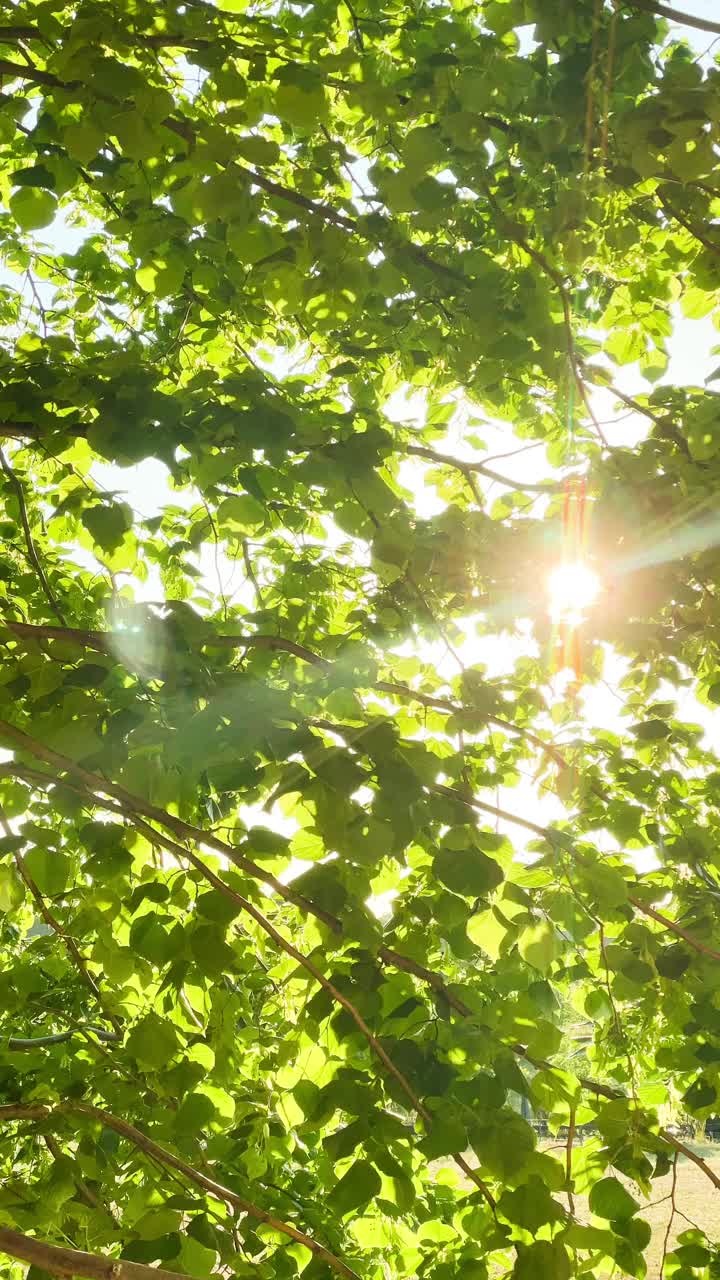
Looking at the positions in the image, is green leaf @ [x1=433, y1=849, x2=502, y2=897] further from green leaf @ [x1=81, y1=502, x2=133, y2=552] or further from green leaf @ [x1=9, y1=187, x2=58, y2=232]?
green leaf @ [x1=9, y1=187, x2=58, y2=232]

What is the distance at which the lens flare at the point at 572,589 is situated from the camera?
2.18 meters

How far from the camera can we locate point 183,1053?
189cm

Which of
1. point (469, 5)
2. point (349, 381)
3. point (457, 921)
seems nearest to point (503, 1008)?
point (457, 921)

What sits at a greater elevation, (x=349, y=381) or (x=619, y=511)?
(x=349, y=381)

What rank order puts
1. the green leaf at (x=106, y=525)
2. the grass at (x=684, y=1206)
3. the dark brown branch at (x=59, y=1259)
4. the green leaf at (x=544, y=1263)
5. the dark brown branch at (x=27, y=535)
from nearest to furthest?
1. the dark brown branch at (x=59, y=1259)
2. the green leaf at (x=544, y=1263)
3. the green leaf at (x=106, y=525)
4. the dark brown branch at (x=27, y=535)
5. the grass at (x=684, y=1206)

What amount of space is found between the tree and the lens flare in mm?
51

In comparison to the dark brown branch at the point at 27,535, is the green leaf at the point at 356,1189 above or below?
below

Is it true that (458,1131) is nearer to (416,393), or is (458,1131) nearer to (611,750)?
(611,750)

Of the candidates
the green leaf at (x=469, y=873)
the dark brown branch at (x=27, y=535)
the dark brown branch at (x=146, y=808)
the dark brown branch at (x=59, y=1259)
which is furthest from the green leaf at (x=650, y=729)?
the dark brown branch at (x=59, y=1259)

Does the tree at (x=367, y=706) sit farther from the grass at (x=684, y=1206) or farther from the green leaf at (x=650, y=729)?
the grass at (x=684, y=1206)

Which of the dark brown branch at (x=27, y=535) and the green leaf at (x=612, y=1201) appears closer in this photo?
the green leaf at (x=612, y=1201)

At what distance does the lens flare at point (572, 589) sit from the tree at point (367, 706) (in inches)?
2.0

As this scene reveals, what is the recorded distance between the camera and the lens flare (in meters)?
2.18

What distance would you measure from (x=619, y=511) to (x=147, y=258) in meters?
1.37
